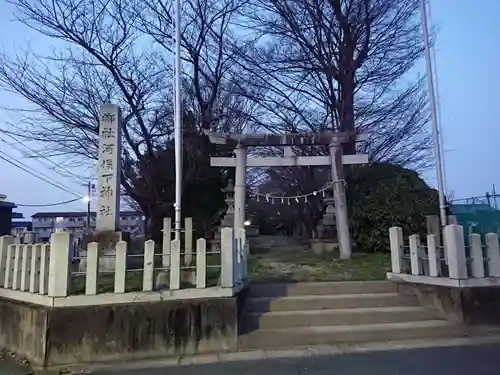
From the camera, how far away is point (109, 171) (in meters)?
8.83

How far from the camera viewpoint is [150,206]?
1453cm

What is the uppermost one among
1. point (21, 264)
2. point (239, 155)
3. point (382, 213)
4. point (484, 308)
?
point (239, 155)

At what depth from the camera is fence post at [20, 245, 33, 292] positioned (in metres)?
6.10

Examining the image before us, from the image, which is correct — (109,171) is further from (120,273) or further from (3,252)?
(120,273)

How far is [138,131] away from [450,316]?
36.2ft

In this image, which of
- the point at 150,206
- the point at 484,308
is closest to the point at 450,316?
the point at 484,308

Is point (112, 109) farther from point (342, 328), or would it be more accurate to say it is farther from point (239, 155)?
point (342, 328)

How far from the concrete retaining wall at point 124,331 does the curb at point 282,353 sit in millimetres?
150

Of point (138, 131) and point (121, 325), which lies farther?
point (138, 131)

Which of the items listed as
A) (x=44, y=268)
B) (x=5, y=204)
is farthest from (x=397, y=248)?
(x=5, y=204)

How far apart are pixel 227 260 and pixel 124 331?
1.65 metres

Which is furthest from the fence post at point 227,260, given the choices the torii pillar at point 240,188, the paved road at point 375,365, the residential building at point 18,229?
the residential building at point 18,229

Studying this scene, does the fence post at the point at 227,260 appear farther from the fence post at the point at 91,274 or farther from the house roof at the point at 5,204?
the house roof at the point at 5,204

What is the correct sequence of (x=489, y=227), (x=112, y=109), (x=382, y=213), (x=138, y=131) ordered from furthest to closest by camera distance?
(x=138, y=131)
(x=382, y=213)
(x=489, y=227)
(x=112, y=109)
